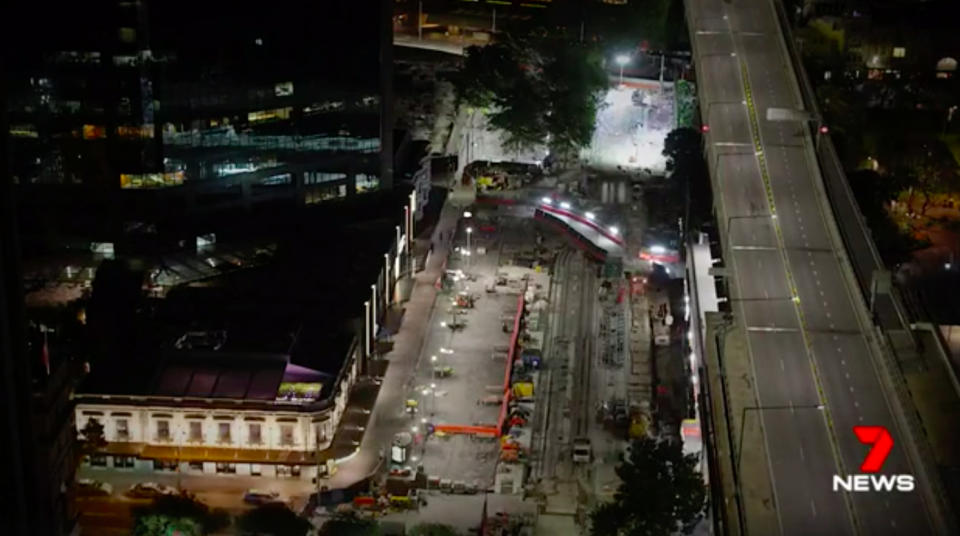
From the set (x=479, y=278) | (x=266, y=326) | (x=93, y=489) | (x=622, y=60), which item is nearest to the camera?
(x=93, y=489)

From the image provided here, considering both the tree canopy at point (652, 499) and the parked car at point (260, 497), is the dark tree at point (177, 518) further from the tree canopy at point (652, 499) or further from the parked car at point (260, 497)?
the tree canopy at point (652, 499)

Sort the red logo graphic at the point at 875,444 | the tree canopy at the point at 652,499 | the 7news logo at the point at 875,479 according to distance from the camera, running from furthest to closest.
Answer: the tree canopy at the point at 652,499
the red logo graphic at the point at 875,444
the 7news logo at the point at 875,479

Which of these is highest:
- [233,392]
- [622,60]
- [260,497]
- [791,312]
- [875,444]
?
[622,60]

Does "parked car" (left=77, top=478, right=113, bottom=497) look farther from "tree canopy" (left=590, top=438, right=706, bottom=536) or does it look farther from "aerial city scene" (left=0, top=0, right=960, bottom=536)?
"tree canopy" (left=590, top=438, right=706, bottom=536)

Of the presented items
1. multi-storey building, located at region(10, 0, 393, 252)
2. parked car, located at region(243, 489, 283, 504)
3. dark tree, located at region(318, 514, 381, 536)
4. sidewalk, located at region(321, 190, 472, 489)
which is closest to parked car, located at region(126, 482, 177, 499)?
parked car, located at region(243, 489, 283, 504)

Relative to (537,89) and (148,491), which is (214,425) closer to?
(148,491)

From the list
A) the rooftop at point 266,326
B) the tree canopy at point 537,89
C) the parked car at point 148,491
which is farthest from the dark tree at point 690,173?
the parked car at point 148,491

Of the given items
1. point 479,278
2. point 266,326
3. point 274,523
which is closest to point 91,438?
point 266,326
